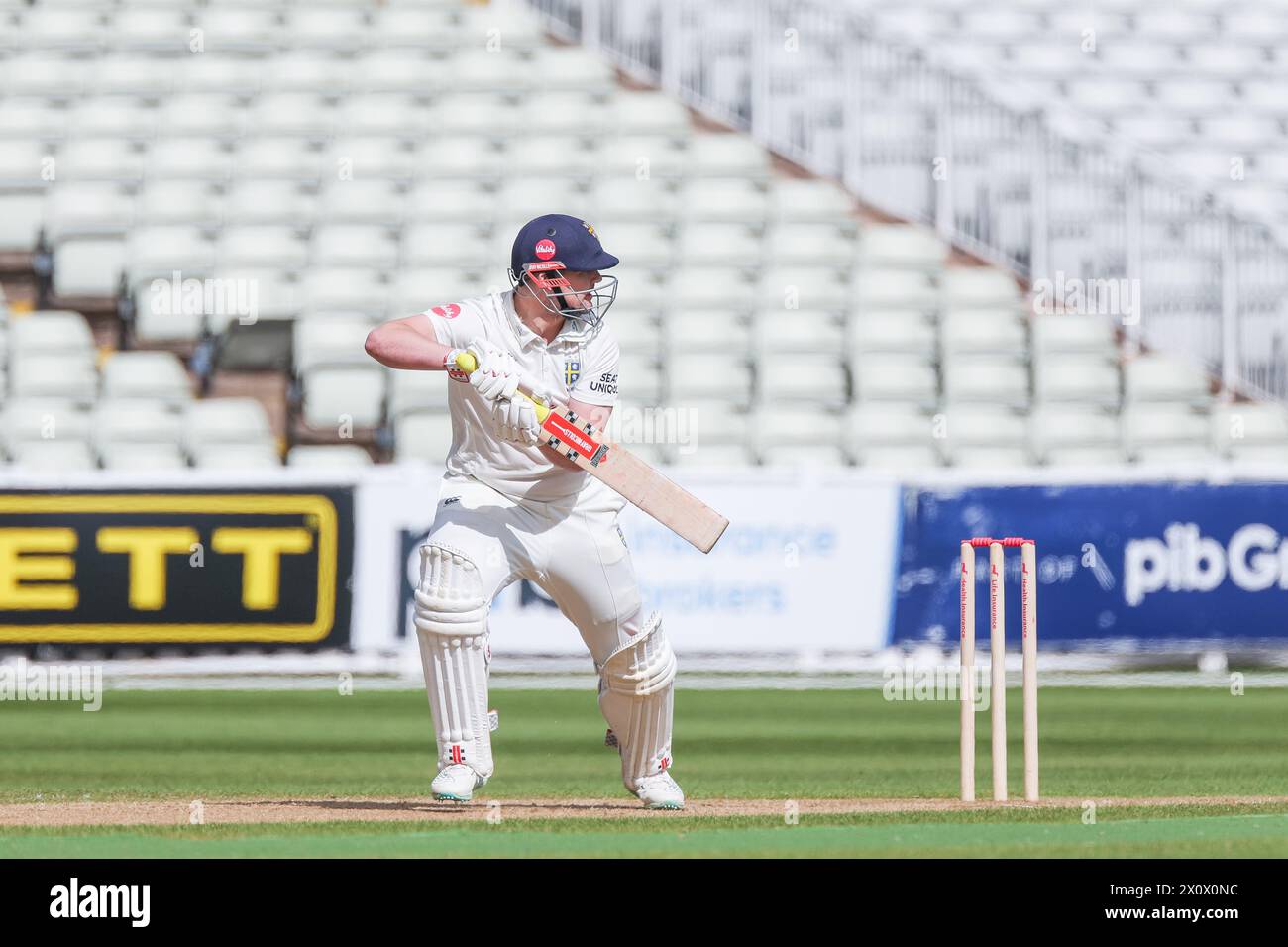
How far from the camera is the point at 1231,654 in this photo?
16.0 meters

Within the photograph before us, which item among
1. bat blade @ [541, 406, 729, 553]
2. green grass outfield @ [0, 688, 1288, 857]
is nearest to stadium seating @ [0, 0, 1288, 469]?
green grass outfield @ [0, 688, 1288, 857]

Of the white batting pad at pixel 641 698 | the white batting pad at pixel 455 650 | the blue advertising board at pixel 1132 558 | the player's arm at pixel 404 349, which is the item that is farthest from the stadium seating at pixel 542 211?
the player's arm at pixel 404 349

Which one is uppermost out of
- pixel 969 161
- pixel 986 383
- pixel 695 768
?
pixel 969 161

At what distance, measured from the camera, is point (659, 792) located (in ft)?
26.7

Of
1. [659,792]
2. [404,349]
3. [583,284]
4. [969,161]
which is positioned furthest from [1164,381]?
[404,349]

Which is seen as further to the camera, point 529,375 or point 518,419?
point 529,375

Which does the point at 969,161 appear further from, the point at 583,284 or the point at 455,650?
the point at 455,650

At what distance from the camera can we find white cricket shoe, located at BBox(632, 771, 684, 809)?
8.11 meters

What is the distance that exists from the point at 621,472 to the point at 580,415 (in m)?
0.24

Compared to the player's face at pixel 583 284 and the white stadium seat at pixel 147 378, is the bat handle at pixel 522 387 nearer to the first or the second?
the player's face at pixel 583 284

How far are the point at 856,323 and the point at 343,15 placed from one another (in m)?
7.42

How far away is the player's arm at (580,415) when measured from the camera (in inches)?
307
